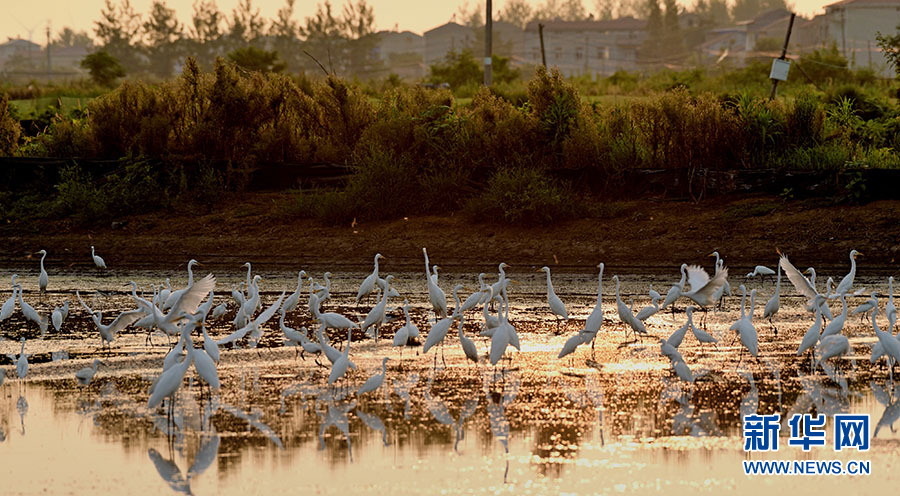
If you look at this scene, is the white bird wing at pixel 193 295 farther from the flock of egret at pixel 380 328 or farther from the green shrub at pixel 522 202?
the green shrub at pixel 522 202

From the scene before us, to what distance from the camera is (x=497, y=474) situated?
688cm

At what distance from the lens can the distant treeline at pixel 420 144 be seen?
63.5ft

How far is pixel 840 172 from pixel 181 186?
11482 millimetres

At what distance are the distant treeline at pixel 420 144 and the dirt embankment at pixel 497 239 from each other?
1.63 ft

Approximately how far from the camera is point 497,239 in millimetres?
17781

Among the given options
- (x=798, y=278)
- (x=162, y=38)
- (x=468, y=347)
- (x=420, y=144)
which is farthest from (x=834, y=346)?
(x=162, y=38)

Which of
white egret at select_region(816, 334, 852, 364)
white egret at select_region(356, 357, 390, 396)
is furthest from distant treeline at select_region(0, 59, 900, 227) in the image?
white egret at select_region(356, 357, 390, 396)

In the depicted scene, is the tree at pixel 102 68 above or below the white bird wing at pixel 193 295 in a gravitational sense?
above

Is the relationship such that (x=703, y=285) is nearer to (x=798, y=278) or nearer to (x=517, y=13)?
(x=798, y=278)

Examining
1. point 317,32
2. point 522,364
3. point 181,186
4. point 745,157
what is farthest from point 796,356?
point 317,32

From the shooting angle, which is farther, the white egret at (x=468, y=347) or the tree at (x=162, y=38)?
the tree at (x=162, y=38)

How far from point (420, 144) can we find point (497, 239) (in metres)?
3.59

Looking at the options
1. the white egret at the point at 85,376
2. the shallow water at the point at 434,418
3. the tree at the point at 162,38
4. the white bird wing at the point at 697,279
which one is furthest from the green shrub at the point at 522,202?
the tree at the point at 162,38

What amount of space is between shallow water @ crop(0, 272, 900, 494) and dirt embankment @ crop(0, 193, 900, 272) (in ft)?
16.7
